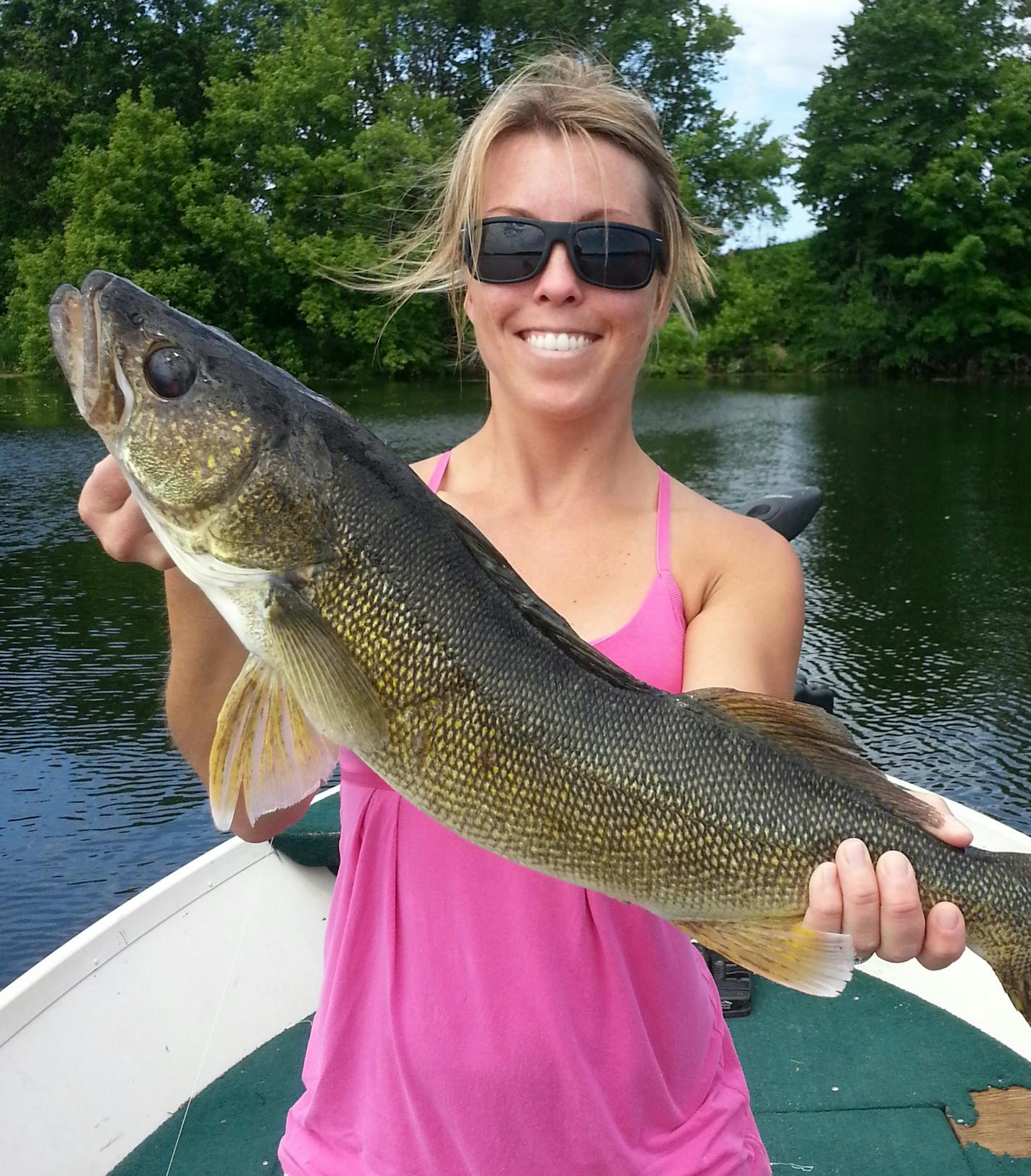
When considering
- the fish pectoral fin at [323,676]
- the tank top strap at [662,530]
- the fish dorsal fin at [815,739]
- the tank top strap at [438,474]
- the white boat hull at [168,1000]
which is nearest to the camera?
the fish pectoral fin at [323,676]

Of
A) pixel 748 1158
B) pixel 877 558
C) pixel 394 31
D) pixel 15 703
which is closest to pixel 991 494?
pixel 877 558

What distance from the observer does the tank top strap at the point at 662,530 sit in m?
1.98

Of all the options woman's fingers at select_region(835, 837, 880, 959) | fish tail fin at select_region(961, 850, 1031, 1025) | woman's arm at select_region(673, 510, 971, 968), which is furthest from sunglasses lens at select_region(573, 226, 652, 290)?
fish tail fin at select_region(961, 850, 1031, 1025)

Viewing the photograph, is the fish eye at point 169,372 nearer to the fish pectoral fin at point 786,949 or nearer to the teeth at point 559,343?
the teeth at point 559,343

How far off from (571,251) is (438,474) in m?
0.52

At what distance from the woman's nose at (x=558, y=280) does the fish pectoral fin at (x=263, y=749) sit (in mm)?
862

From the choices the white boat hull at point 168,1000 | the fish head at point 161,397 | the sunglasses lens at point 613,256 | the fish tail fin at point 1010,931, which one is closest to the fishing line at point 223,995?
the white boat hull at point 168,1000

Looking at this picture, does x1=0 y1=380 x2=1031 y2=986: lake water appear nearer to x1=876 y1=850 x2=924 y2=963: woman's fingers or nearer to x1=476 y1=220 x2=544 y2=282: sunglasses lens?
x1=876 y1=850 x2=924 y2=963: woman's fingers

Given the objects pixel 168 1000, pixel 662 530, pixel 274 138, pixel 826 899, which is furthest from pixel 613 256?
pixel 274 138

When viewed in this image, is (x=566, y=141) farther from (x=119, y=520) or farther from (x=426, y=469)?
(x=119, y=520)

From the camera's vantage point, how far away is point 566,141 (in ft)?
6.59

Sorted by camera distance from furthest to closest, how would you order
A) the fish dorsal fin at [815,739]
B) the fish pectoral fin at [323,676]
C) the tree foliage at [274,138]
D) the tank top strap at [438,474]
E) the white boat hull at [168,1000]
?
1. the tree foliage at [274,138]
2. the white boat hull at [168,1000]
3. the tank top strap at [438,474]
4. the fish dorsal fin at [815,739]
5. the fish pectoral fin at [323,676]

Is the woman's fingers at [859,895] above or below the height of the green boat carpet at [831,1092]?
above

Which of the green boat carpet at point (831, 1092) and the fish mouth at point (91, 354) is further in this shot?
the green boat carpet at point (831, 1092)
